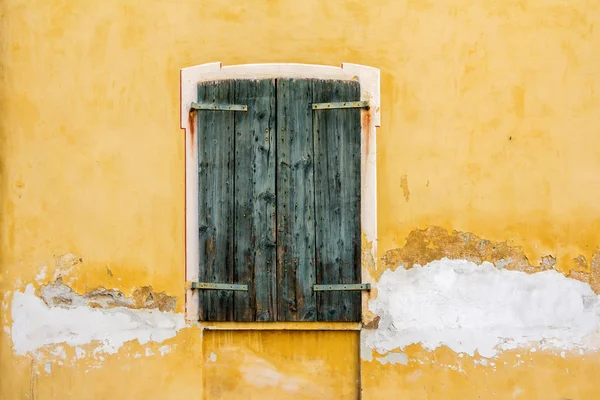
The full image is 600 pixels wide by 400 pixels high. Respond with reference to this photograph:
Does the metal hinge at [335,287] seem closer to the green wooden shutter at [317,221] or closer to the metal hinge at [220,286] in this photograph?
the green wooden shutter at [317,221]

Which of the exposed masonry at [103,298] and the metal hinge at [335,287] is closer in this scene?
the metal hinge at [335,287]

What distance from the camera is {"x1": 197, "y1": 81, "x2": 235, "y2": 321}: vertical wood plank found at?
4773 mm

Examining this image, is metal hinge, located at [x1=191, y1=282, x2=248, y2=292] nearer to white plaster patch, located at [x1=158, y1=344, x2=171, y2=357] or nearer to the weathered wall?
the weathered wall

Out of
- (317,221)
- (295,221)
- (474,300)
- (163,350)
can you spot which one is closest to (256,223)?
(295,221)

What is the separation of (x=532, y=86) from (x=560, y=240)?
1.02 metres

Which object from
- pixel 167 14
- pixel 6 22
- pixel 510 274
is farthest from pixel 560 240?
pixel 6 22

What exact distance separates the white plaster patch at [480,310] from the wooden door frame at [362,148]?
223 millimetres

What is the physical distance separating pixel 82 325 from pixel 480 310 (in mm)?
2623

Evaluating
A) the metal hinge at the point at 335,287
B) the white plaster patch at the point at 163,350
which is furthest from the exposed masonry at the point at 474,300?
the white plaster patch at the point at 163,350

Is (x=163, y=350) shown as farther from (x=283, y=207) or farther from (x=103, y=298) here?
(x=283, y=207)

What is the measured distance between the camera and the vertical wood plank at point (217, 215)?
477 cm

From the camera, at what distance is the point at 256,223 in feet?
15.6

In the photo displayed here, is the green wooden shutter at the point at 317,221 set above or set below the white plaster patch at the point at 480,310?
above

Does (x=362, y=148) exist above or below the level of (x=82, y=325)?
above
